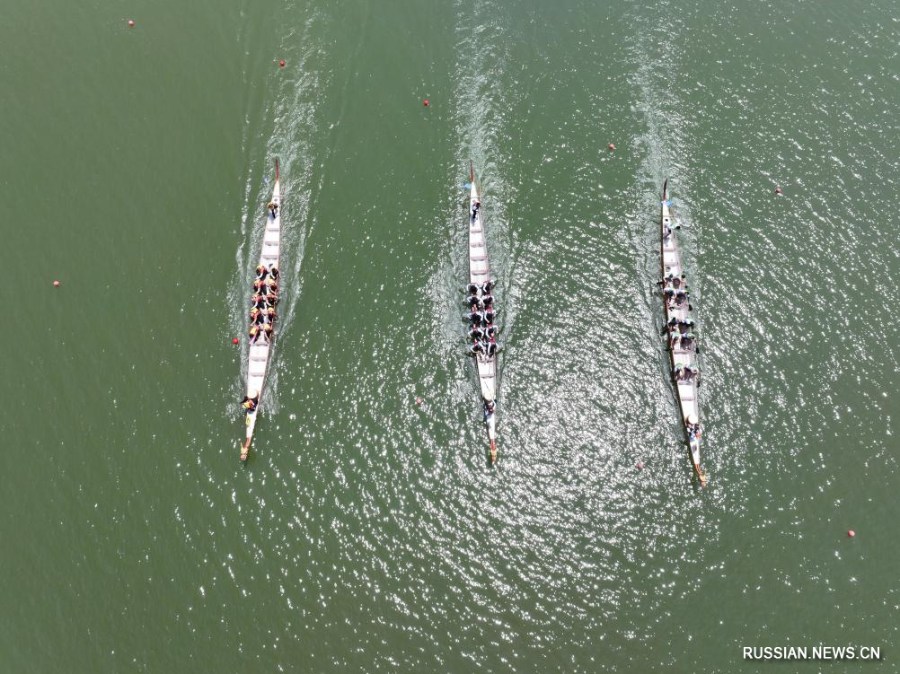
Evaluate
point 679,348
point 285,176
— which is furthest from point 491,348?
point 285,176

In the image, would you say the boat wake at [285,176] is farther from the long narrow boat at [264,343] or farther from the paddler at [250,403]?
the paddler at [250,403]

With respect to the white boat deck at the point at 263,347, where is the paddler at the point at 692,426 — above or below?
below

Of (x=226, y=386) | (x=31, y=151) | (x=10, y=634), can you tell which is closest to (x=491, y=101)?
(x=226, y=386)

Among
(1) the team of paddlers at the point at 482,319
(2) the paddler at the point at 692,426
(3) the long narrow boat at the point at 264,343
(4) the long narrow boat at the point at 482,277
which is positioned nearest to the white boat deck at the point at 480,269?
(4) the long narrow boat at the point at 482,277

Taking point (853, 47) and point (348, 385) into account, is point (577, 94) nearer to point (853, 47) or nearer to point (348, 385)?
point (853, 47)

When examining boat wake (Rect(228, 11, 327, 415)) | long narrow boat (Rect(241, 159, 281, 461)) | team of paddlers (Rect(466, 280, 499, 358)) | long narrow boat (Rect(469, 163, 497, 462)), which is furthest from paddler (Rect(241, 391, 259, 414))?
long narrow boat (Rect(469, 163, 497, 462))

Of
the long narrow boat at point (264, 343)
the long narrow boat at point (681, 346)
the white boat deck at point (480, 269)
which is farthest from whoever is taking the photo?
the white boat deck at point (480, 269)

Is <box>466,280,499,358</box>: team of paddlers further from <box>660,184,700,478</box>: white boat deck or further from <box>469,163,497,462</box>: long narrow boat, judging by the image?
<box>660,184,700,478</box>: white boat deck
